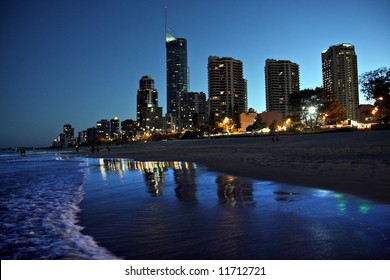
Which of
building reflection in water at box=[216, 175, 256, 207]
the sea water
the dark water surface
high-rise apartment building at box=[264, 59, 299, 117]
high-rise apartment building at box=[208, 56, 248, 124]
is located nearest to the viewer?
the dark water surface

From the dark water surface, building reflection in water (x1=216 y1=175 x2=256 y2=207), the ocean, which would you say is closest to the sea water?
the ocean

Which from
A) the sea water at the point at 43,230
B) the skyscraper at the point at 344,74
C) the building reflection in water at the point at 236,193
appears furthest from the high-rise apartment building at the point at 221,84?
the sea water at the point at 43,230

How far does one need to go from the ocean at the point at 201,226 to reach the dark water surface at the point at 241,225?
13 millimetres

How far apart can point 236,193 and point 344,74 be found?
211844 mm

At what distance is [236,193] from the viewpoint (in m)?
7.06

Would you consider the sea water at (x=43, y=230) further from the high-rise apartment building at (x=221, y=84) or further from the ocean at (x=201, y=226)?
the high-rise apartment building at (x=221, y=84)

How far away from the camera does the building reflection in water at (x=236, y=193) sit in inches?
233

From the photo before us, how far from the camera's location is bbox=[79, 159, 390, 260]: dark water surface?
326cm

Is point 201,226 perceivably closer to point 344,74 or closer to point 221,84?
point 221,84

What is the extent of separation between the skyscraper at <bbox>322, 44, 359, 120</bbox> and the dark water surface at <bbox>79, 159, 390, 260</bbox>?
204129 millimetres

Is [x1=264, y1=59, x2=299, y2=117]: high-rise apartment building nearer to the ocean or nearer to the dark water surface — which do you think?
the dark water surface

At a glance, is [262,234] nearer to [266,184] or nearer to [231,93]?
[266,184]

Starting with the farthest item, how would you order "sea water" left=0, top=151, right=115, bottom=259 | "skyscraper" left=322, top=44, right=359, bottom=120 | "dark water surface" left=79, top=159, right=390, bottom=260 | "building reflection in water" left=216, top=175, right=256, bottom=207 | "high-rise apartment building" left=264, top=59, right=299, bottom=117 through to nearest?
"high-rise apartment building" left=264, top=59, right=299, bottom=117 < "skyscraper" left=322, top=44, right=359, bottom=120 < "building reflection in water" left=216, top=175, right=256, bottom=207 < "sea water" left=0, top=151, right=115, bottom=259 < "dark water surface" left=79, top=159, right=390, bottom=260

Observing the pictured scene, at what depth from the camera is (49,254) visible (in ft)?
11.5
